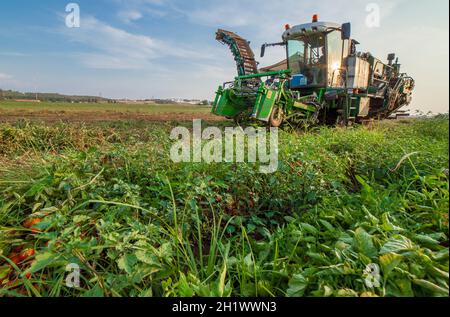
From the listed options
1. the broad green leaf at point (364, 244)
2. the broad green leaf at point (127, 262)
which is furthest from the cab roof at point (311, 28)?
the broad green leaf at point (127, 262)

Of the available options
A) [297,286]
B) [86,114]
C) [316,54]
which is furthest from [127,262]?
[86,114]

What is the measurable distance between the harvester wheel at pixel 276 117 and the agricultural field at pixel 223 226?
10.2 feet

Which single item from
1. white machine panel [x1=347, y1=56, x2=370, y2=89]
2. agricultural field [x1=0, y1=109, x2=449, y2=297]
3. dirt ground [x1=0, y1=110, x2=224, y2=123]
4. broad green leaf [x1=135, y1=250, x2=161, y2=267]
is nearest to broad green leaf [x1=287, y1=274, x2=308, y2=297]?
agricultural field [x1=0, y1=109, x2=449, y2=297]

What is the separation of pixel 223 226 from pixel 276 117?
4.72 m

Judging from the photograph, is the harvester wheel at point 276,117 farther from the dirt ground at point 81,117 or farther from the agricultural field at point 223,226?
the dirt ground at point 81,117

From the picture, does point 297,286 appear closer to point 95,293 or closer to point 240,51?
point 95,293

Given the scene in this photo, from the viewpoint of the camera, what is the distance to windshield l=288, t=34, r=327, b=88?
297 inches

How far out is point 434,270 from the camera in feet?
2.98

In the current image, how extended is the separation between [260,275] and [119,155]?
1735 mm

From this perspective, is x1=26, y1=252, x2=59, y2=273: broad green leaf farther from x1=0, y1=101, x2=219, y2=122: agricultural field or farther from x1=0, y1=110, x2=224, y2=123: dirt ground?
x1=0, y1=110, x2=224, y2=123: dirt ground

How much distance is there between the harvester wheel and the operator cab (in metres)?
2.28

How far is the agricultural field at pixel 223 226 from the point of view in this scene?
40.1 inches
